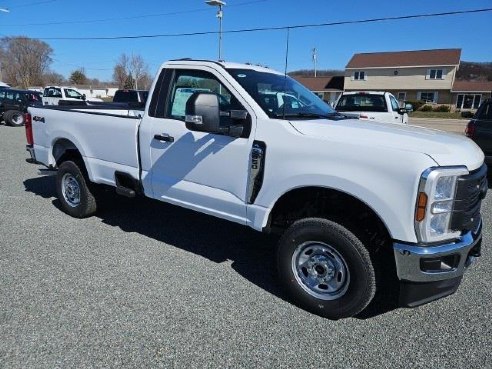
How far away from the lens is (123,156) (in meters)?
4.62

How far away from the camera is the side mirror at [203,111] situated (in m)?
3.37

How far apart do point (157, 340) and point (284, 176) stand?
5.20 feet

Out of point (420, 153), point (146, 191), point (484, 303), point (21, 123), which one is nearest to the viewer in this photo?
point (420, 153)

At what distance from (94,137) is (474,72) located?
77.9 m

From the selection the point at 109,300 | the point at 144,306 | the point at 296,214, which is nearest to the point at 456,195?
the point at 296,214

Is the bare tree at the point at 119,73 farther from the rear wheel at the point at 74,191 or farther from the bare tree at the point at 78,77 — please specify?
the rear wheel at the point at 74,191

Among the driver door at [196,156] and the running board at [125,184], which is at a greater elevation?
the driver door at [196,156]

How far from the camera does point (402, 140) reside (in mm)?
2936

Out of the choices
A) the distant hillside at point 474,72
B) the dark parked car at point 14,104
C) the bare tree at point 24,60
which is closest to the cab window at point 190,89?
the dark parked car at point 14,104

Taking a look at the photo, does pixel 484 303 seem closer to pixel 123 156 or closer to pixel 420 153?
pixel 420 153

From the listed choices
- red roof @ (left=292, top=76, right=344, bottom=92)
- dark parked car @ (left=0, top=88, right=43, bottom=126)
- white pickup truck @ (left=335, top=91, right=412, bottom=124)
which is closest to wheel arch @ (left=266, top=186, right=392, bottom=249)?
white pickup truck @ (left=335, top=91, right=412, bottom=124)

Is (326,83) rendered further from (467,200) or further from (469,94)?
(467,200)

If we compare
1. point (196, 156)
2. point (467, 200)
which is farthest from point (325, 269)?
point (196, 156)

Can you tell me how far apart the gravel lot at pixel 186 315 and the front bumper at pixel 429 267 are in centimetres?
36
